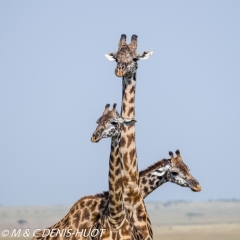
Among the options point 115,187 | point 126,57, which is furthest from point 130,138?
point 115,187

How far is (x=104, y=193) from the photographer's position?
19891mm

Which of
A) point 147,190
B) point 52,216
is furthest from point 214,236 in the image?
point 147,190

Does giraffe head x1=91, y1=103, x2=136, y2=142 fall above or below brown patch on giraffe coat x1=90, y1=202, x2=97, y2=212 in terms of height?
above

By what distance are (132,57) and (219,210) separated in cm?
7123

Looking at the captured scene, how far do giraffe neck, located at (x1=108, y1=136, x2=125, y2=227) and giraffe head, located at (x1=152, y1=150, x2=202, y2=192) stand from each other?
240cm

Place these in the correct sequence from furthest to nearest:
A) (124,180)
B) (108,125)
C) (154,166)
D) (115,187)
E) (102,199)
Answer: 1. (154,166)
2. (124,180)
3. (102,199)
4. (115,187)
5. (108,125)

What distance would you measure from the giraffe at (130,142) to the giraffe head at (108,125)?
171 centimetres

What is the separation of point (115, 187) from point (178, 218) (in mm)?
64276

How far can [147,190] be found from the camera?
68.9ft

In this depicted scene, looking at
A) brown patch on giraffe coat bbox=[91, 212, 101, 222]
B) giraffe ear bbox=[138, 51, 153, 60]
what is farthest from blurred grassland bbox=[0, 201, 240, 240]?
brown patch on giraffe coat bbox=[91, 212, 101, 222]

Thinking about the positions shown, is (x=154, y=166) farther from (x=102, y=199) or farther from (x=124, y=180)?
(x=102, y=199)

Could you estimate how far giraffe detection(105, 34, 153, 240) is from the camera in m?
19.8

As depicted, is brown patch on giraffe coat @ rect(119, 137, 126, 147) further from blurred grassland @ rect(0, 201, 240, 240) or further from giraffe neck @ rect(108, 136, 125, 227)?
blurred grassland @ rect(0, 201, 240, 240)

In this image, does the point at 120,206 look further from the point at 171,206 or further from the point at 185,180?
the point at 171,206
